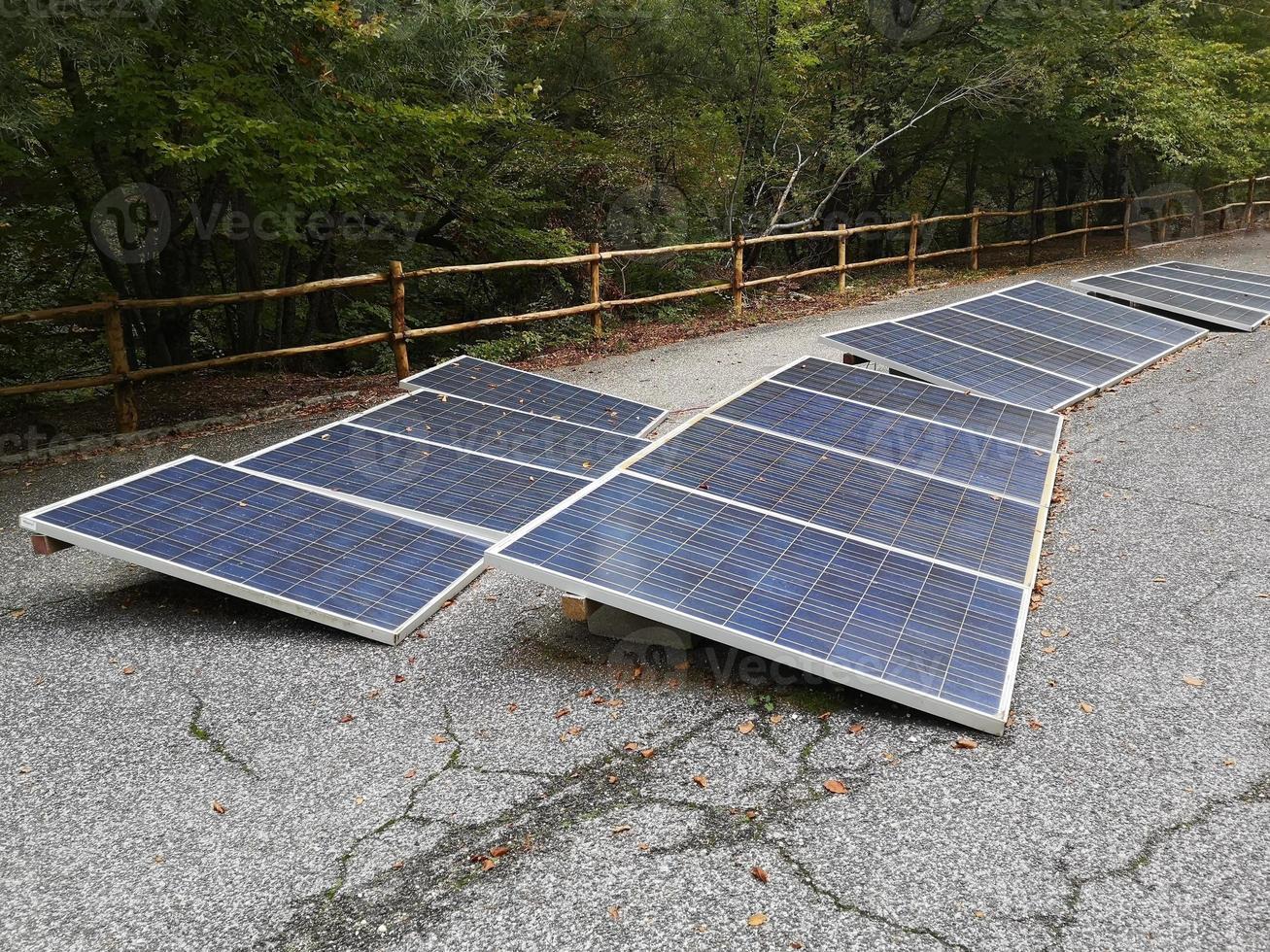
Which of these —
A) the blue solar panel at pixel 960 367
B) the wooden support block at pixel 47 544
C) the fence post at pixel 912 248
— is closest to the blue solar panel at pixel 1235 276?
the fence post at pixel 912 248

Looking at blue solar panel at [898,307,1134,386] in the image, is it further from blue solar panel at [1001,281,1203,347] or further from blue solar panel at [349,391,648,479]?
blue solar panel at [349,391,648,479]

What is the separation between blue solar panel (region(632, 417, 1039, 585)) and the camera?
4680mm

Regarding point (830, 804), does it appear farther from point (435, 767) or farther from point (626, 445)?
point (626, 445)

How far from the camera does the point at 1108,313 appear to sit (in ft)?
36.5

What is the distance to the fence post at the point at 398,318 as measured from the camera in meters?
9.97

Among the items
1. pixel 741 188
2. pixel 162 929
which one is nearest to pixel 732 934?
pixel 162 929

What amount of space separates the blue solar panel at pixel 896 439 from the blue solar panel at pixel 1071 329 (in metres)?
4.02

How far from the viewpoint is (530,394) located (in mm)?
7836

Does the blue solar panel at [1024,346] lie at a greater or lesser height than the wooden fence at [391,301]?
lesser

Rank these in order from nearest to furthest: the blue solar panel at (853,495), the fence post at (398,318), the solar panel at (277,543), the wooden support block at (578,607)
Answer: the wooden support block at (578,607) < the solar panel at (277,543) < the blue solar panel at (853,495) < the fence post at (398,318)

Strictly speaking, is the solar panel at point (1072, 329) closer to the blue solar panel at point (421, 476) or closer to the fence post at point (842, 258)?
the fence post at point (842, 258)

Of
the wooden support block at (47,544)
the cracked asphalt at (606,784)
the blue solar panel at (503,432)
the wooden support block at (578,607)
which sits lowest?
the cracked asphalt at (606,784)

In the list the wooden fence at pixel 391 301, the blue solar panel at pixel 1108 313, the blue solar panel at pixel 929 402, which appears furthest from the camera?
the blue solar panel at pixel 1108 313

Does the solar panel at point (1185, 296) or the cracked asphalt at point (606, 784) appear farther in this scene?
the solar panel at point (1185, 296)
